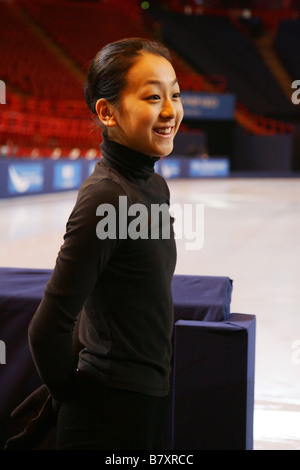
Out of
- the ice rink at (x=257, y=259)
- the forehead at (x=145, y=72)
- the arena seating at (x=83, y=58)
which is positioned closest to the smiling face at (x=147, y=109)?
the forehead at (x=145, y=72)

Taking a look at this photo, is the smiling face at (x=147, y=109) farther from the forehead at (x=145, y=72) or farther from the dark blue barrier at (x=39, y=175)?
the dark blue barrier at (x=39, y=175)

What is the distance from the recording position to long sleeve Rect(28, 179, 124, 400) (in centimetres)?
113

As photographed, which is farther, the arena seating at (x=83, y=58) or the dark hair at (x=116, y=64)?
the arena seating at (x=83, y=58)

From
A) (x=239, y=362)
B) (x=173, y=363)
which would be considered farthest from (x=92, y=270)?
(x=173, y=363)

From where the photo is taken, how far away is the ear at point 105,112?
1241mm

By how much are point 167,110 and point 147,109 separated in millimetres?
40

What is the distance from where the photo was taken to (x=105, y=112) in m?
1.26

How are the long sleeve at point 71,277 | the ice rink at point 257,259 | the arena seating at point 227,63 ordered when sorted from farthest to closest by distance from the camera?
the arena seating at point 227,63 → the ice rink at point 257,259 → the long sleeve at point 71,277

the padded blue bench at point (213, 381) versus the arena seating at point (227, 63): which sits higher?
the arena seating at point (227, 63)

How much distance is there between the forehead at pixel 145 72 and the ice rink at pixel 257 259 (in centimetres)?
139

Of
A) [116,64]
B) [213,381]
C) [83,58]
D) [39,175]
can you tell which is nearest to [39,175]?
[39,175]

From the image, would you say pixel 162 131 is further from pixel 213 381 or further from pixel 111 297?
pixel 213 381

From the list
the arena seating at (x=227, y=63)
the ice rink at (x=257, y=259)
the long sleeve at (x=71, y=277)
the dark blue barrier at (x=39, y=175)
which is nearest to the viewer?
the long sleeve at (x=71, y=277)

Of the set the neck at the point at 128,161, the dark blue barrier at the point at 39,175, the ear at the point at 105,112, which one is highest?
the dark blue barrier at the point at 39,175
